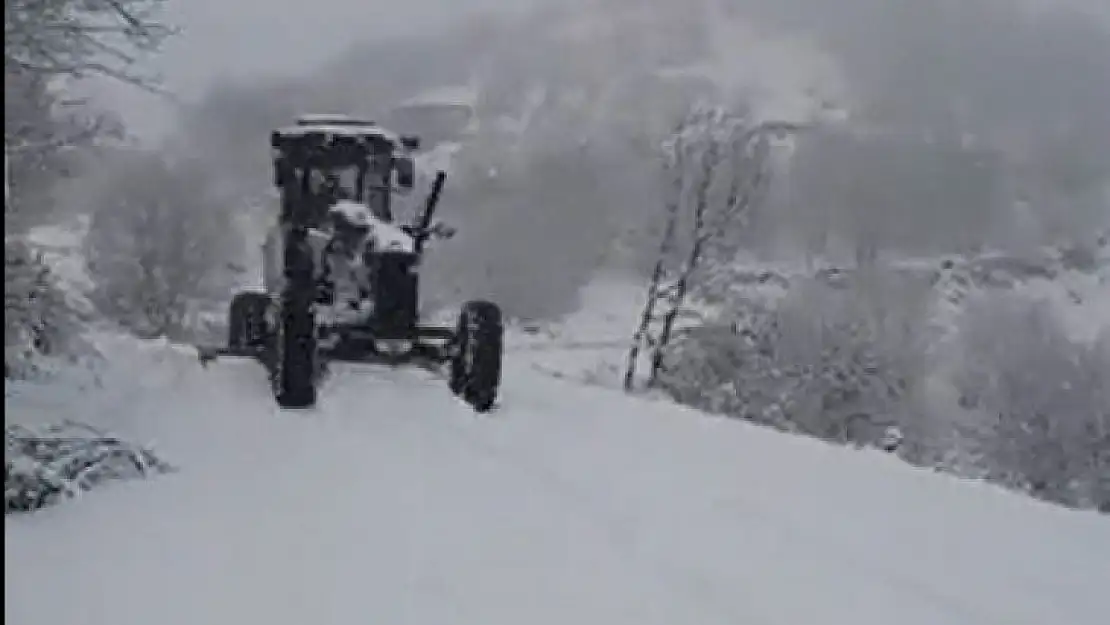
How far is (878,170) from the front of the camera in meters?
66.3

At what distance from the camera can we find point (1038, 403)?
3025 cm

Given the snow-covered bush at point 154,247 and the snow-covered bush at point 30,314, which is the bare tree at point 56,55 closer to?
the snow-covered bush at point 30,314

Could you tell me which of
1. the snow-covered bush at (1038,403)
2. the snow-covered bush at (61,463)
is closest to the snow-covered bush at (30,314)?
the snow-covered bush at (61,463)

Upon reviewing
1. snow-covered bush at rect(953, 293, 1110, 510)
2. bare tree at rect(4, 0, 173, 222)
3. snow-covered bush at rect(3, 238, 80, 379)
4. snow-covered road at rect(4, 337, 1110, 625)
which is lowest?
snow-covered bush at rect(953, 293, 1110, 510)

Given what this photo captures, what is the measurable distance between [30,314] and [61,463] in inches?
33.0

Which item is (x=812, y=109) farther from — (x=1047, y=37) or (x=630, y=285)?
(x=630, y=285)

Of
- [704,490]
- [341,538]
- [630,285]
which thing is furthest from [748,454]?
[630,285]

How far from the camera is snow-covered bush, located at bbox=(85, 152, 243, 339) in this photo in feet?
110

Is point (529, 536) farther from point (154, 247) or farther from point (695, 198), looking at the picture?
point (154, 247)

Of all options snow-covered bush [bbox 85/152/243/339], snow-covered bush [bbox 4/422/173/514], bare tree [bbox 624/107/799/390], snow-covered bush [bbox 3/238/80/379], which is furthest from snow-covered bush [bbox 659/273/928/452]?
snow-covered bush [bbox 4/422/173/514]

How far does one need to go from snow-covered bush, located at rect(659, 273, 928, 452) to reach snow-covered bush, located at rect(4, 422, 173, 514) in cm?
1735

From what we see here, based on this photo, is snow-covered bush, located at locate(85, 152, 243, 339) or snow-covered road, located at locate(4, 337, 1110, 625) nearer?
snow-covered road, located at locate(4, 337, 1110, 625)

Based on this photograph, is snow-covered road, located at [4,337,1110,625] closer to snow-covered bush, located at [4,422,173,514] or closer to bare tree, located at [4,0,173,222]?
snow-covered bush, located at [4,422,173,514]

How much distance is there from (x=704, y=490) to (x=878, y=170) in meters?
63.0
